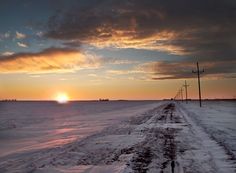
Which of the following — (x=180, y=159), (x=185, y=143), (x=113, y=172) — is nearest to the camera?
(x=113, y=172)

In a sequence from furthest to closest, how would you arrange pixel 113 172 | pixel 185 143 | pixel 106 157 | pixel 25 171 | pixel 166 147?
pixel 185 143
pixel 166 147
pixel 106 157
pixel 25 171
pixel 113 172

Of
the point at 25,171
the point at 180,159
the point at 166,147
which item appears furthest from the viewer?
the point at 166,147

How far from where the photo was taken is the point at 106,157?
11.2 meters

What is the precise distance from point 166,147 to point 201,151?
1.79m

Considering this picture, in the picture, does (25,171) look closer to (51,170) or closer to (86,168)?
(51,170)

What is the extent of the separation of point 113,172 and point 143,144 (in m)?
5.64

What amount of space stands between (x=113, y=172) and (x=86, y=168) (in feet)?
3.66

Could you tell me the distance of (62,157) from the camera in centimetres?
1143

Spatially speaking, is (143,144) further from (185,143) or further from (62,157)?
(62,157)

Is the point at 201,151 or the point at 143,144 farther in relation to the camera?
the point at 143,144

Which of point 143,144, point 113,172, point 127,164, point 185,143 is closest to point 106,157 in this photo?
point 127,164

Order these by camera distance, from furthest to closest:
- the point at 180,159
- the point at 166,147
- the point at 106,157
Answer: the point at 166,147 < the point at 106,157 < the point at 180,159

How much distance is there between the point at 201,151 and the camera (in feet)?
38.5

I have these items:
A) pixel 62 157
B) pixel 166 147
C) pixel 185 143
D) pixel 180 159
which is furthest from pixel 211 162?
pixel 62 157
